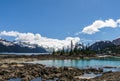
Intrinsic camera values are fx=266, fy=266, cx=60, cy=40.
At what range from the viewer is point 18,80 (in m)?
59.8

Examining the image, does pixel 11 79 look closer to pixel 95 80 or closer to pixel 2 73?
pixel 2 73

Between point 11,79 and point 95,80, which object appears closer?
point 95,80

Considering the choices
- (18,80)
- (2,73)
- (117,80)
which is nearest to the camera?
(117,80)

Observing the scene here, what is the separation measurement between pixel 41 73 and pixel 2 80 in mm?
17147

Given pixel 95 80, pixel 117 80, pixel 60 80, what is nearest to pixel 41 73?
pixel 60 80

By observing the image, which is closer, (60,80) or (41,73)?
(60,80)

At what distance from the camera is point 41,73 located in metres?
72.8

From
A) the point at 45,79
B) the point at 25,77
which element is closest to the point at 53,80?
the point at 45,79

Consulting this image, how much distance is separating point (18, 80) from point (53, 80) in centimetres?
788

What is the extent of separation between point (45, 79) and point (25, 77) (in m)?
4.76

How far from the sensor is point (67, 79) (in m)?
59.9

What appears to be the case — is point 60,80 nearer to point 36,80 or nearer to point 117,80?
point 36,80

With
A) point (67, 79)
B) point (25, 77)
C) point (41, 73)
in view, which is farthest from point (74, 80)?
point (41, 73)

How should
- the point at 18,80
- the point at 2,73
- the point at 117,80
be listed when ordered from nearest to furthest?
1. the point at 117,80
2. the point at 18,80
3. the point at 2,73
